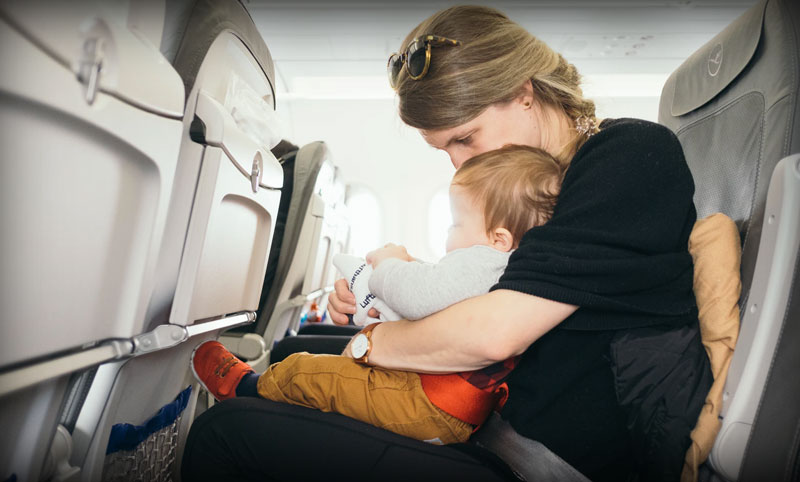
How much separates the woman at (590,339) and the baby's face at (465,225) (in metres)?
0.26

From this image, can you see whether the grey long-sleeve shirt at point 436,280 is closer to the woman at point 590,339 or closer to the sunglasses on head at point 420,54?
the woman at point 590,339

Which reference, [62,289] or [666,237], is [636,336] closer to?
[666,237]

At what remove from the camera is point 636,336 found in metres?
0.89

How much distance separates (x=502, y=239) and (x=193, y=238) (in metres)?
0.69

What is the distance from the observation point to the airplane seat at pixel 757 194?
2.73 ft

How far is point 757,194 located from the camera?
100 cm

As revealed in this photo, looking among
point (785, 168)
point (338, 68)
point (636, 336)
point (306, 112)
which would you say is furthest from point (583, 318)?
point (306, 112)

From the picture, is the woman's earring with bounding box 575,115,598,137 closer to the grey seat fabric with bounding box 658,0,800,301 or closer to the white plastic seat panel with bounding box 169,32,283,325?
the grey seat fabric with bounding box 658,0,800,301

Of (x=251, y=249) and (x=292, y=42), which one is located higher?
(x=292, y=42)

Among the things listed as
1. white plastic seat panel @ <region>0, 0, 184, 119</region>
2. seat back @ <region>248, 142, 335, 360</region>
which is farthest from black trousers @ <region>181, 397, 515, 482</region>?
seat back @ <region>248, 142, 335, 360</region>

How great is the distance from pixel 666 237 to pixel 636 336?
0.63 ft

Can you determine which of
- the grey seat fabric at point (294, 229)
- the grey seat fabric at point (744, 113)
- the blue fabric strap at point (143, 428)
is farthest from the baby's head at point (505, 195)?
the grey seat fabric at point (294, 229)

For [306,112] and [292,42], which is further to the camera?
[306,112]

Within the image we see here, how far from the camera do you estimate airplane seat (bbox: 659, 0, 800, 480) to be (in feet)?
2.73
